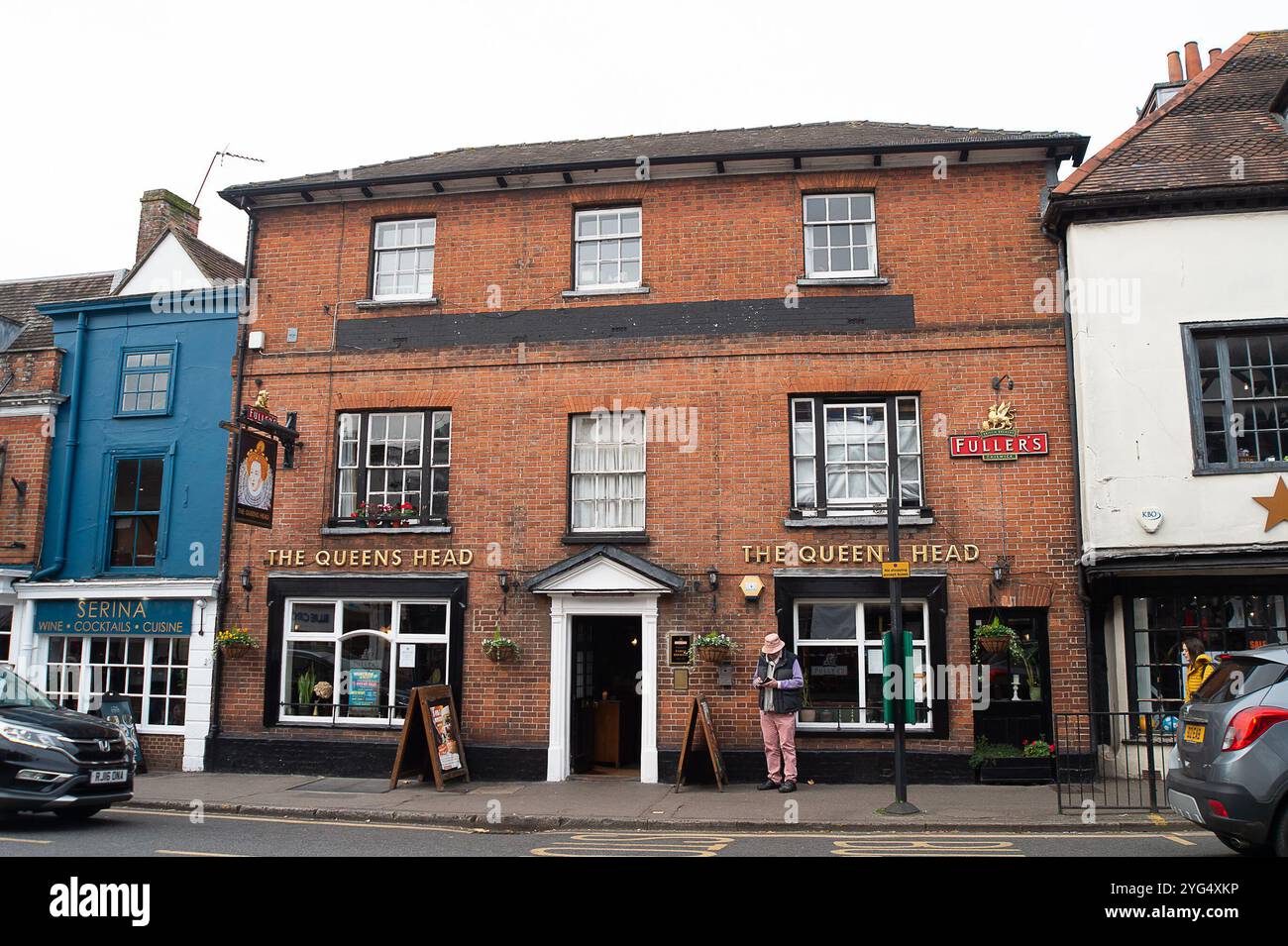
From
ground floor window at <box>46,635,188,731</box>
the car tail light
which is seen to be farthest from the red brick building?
the car tail light

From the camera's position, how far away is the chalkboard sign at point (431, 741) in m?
13.8

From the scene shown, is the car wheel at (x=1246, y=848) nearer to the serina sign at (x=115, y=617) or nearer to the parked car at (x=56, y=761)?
the parked car at (x=56, y=761)

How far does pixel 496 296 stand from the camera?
15.9m

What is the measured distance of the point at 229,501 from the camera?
16.5 m

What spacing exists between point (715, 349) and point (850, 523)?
3229mm

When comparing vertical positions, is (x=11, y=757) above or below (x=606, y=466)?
below

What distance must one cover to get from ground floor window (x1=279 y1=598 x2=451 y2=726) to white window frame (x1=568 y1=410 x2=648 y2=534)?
2.47m

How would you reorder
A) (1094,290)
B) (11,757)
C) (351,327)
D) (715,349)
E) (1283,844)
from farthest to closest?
(351,327) < (715,349) < (1094,290) < (11,757) < (1283,844)

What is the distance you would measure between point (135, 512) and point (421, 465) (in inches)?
209

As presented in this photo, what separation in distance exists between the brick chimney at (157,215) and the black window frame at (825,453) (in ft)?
40.3

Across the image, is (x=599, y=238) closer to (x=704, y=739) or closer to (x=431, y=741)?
(x=704, y=739)

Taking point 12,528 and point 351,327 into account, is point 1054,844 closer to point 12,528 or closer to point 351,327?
point 351,327

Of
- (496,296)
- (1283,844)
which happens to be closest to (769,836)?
(1283,844)

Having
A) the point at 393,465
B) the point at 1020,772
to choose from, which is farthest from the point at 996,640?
the point at 393,465
